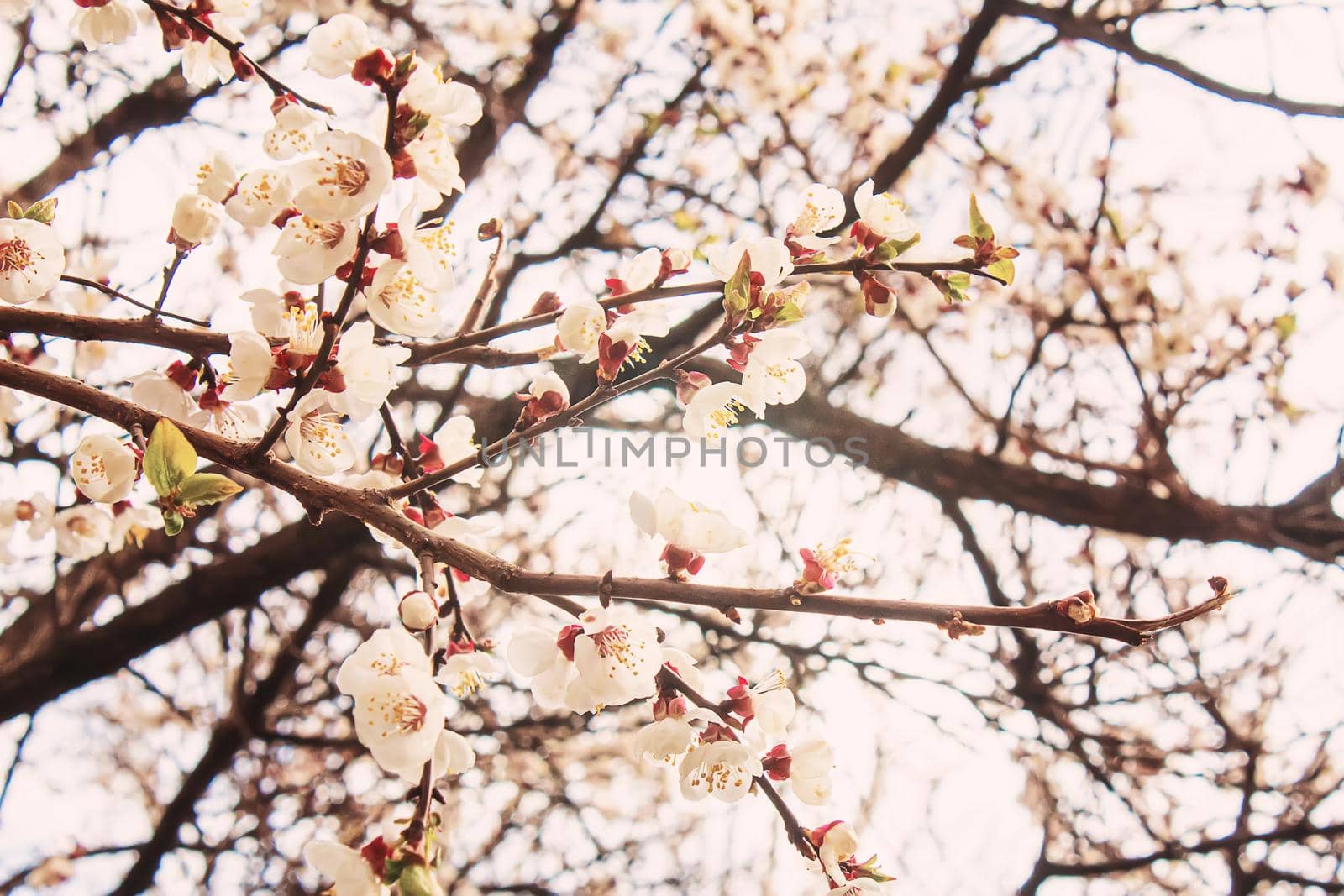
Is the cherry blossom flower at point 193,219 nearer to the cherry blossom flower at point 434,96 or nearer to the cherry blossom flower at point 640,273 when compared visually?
the cherry blossom flower at point 434,96

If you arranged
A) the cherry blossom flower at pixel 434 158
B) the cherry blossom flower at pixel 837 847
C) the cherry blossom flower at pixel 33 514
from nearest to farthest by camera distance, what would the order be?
the cherry blossom flower at pixel 434 158 → the cherry blossom flower at pixel 837 847 → the cherry blossom flower at pixel 33 514

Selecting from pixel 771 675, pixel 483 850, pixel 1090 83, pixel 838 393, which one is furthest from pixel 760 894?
pixel 1090 83

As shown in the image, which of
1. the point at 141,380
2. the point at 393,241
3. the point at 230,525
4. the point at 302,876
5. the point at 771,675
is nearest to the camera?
the point at 393,241

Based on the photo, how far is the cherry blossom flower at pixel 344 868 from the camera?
759mm

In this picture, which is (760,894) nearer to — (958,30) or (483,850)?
(483,850)

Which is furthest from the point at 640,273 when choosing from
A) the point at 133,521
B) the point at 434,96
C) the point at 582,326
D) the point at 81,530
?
Answer: the point at 81,530

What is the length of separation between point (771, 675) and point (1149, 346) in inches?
103

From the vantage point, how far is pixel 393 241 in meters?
0.86

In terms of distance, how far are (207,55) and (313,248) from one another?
2.17 feet

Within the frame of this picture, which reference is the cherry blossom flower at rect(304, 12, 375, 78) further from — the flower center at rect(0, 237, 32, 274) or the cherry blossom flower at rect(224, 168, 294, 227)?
the flower center at rect(0, 237, 32, 274)

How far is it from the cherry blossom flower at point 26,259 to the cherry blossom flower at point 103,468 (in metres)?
0.28

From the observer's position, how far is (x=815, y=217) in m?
1.16

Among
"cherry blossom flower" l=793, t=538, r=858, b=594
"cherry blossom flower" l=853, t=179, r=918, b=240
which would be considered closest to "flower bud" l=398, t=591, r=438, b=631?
"cherry blossom flower" l=793, t=538, r=858, b=594

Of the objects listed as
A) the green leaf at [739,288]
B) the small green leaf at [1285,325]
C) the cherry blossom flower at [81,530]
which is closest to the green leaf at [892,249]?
the green leaf at [739,288]
